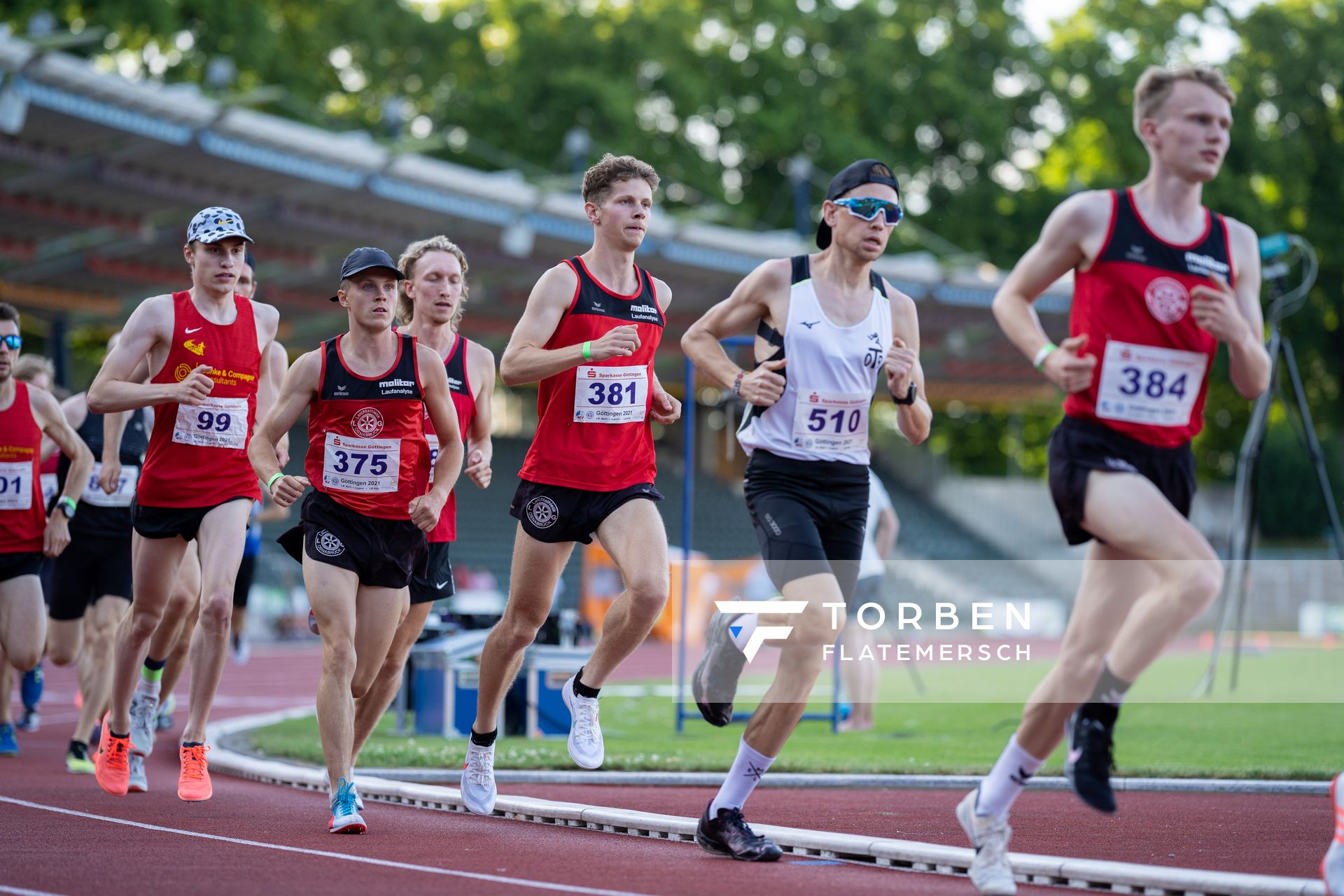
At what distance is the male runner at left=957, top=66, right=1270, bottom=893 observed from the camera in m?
5.61

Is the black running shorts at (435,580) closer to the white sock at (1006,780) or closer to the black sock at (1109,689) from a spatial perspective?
the white sock at (1006,780)

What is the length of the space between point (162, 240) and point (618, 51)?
16870 millimetres

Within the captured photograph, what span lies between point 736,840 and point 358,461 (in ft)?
7.67

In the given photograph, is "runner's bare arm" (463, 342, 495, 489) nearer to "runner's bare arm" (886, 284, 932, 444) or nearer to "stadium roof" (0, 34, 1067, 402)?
"runner's bare arm" (886, 284, 932, 444)

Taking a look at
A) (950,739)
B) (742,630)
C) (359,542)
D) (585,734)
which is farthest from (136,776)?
(950,739)

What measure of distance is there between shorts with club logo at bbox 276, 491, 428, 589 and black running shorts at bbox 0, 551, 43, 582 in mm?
3163

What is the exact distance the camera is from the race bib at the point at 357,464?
7520 millimetres

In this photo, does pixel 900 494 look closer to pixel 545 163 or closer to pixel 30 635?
pixel 545 163

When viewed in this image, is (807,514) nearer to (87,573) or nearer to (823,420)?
(823,420)

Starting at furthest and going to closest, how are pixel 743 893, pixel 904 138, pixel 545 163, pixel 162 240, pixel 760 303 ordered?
pixel 904 138, pixel 545 163, pixel 162 240, pixel 760 303, pixel 743 893

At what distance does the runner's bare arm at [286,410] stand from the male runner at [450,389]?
3.03ft

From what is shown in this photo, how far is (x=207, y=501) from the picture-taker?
827cm

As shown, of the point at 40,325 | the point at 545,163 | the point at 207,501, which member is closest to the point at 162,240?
the point at 40,325

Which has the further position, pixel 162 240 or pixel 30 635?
pixel 162 240
